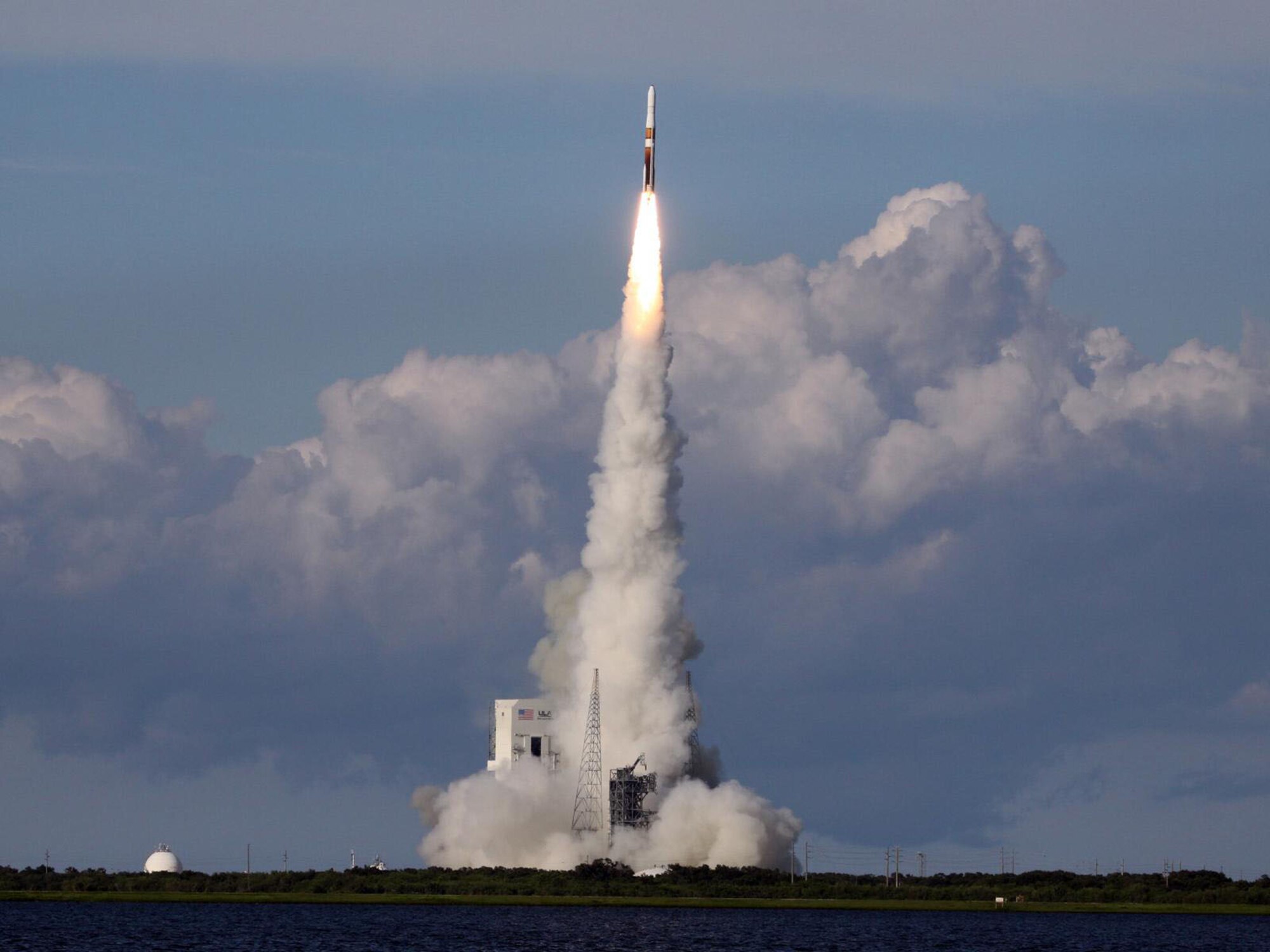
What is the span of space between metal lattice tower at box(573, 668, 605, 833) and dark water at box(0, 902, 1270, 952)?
5.21 m

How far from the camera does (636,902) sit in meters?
138

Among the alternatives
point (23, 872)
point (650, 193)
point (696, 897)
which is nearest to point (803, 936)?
point (696, 897)

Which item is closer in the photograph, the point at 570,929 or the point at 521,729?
the point at 570,929

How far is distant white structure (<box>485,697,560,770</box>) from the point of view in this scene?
530ft

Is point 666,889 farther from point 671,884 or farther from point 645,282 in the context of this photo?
point 645,282

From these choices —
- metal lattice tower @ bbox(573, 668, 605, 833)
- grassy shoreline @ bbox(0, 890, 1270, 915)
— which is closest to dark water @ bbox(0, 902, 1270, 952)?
grassy shoreline @ bbox(0, 890, 1270, 915)

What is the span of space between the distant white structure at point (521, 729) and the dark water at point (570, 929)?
1226cm

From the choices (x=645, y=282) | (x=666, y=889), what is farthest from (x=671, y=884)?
→ (x=645, y=282)

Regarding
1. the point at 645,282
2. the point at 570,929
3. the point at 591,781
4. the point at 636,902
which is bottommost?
the point at 570,929

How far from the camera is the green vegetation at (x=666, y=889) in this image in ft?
464

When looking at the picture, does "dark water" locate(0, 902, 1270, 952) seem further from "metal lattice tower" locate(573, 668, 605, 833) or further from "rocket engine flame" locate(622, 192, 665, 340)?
"rocket engine flame" locate(622, 192, 665, 340)

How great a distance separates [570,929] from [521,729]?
35.2 meters

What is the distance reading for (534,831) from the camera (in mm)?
149875

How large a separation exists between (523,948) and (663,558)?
106 feet
